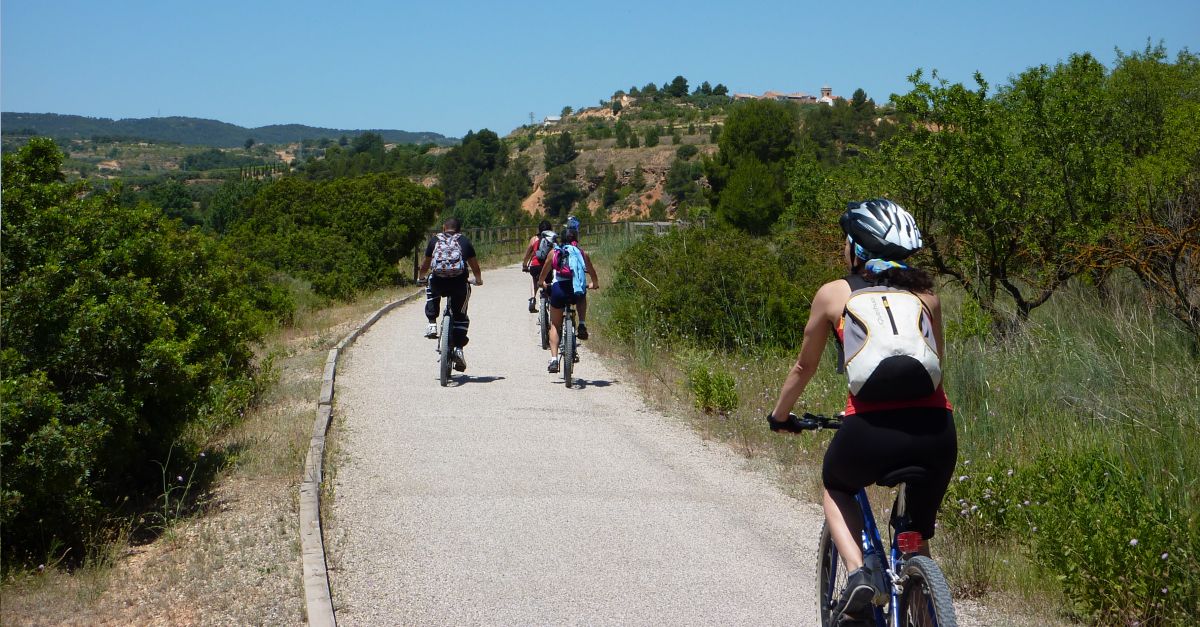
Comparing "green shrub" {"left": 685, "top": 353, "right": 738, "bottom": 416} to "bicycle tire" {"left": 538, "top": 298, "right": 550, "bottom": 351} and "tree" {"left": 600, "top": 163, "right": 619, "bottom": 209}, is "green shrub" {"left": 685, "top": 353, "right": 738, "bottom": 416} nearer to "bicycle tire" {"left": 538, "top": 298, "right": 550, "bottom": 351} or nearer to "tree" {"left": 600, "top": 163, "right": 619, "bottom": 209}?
"bicycle tire" {"left": 538, "top": 298, "right": 550, "bottom": 351}

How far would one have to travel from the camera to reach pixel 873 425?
11.8 ft

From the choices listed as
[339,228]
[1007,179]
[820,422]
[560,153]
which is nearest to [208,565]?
[820,422]

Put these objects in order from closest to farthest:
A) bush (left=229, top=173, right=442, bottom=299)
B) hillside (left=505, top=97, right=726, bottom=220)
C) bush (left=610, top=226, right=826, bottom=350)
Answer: bush (left=610, top=226, right=826, bottom=350) → bush (left=229, top=173, right=442, bottom=299) → hillside (left=505, top=97, right=726, bottom=220)

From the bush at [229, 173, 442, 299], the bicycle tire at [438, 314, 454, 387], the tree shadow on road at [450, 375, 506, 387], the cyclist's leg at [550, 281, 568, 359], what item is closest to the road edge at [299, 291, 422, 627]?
the bicycle tire at [438, 314, 454, 387]

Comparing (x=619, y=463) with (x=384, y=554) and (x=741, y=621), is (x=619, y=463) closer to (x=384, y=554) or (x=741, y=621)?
(x=384, y=554)

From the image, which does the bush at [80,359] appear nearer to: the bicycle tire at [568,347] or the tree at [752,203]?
the bicycle tire at [568,347]

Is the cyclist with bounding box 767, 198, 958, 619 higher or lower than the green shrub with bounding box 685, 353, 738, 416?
higher

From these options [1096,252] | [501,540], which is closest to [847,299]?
[501,540]

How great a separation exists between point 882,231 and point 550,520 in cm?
390

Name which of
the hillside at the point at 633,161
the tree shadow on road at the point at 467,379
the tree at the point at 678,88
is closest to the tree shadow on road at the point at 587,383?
the tree shadow on road at the point at 467,379

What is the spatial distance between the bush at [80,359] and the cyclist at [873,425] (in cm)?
437

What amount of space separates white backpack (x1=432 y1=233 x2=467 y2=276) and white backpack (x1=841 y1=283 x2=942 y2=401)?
9.15m

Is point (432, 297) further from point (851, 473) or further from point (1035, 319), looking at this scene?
point (851, 473)

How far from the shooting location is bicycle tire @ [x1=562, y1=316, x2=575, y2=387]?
1238 centimetres
